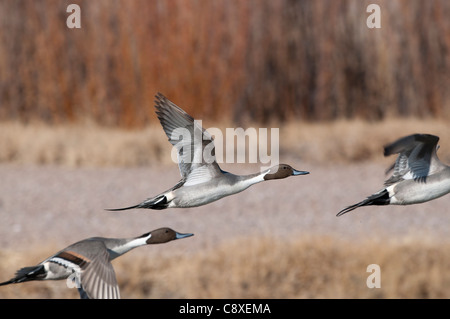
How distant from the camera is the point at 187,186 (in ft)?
2.23

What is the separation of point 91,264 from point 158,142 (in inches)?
124

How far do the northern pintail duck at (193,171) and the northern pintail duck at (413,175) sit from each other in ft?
0.23

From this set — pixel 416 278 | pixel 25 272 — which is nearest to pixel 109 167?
pixel 416 278

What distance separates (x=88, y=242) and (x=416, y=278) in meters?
2.67

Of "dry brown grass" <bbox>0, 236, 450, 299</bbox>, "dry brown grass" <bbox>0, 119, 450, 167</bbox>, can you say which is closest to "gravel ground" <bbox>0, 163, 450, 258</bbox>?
"dry brown grass" <bbox>0, 119, 450, 167</bbox>

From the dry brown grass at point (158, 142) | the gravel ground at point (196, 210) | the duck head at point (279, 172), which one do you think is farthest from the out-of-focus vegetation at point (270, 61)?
the duck head at point (279, 172)

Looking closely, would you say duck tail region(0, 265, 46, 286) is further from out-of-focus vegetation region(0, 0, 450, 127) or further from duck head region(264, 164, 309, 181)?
out-of-focus vegetation region(0, 0, 450, 127)

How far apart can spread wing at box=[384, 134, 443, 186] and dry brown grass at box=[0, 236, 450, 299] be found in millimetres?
2443

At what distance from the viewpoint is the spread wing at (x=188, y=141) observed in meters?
0.69

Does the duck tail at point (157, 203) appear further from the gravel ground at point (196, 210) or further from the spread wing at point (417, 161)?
the gravel ground at point (196, 210)

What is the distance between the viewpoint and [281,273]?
3.23 metres

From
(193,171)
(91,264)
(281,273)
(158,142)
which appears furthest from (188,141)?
(158,142)

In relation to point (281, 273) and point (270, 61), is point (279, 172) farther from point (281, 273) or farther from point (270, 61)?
point (270, 61)
